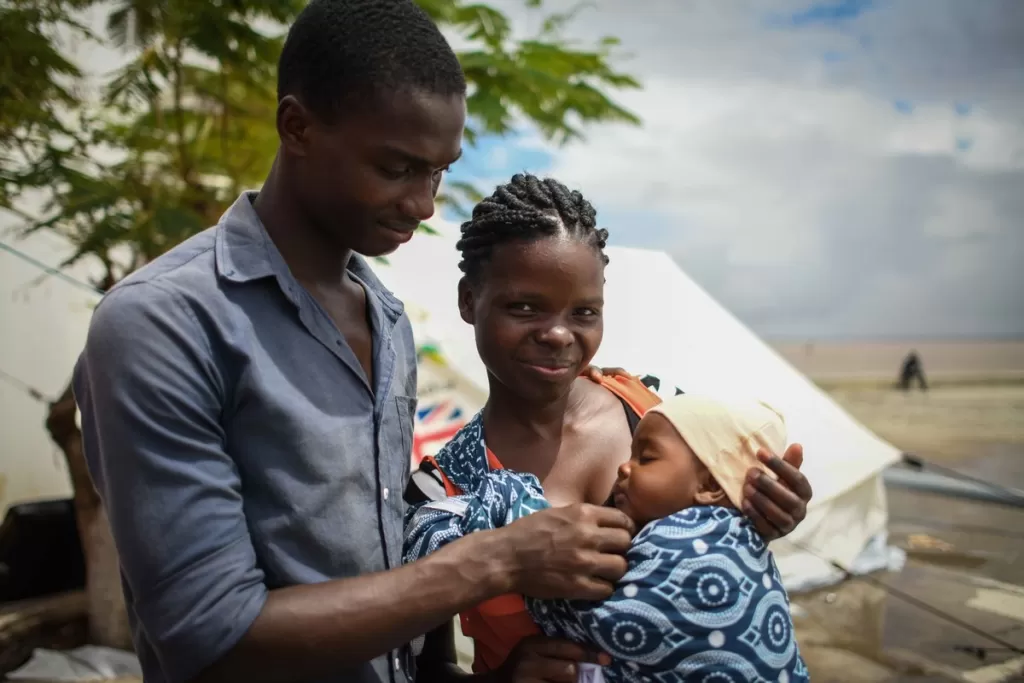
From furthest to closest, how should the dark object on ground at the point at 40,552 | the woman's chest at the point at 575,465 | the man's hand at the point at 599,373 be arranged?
the dark object on ground at the point at 40,552 < the man's hand at the point at 599,373 < the woman's chest at the point at 575,465

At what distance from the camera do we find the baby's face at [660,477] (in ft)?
5.03

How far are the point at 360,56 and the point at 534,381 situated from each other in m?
0.75

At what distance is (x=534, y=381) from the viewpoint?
66.4 inches

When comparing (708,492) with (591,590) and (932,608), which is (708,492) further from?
(932,608)

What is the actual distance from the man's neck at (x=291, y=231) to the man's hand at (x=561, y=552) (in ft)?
2.07

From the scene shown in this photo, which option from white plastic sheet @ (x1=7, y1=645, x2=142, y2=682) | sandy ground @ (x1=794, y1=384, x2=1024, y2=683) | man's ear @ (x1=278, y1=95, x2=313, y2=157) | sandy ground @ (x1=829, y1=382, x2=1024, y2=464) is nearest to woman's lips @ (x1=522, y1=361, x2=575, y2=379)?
man's ear @ (x1=278, y1=95, x2=313, y2=157)

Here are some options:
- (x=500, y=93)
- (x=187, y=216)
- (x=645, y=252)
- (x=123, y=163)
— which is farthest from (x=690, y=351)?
(x=123, y=163)

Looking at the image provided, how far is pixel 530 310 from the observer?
1.68 m

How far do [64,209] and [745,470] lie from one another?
12.8ft

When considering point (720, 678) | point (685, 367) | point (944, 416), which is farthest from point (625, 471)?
point (944, 416)

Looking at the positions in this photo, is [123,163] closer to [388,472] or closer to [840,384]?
[388,472]

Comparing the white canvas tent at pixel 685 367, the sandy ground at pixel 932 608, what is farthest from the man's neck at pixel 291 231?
the sandy ground at pixel 932 608

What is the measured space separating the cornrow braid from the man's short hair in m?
0.39

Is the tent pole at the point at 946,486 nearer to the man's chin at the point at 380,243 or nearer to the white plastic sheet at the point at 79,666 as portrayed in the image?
the white plastic sheet at the point at 79,666
